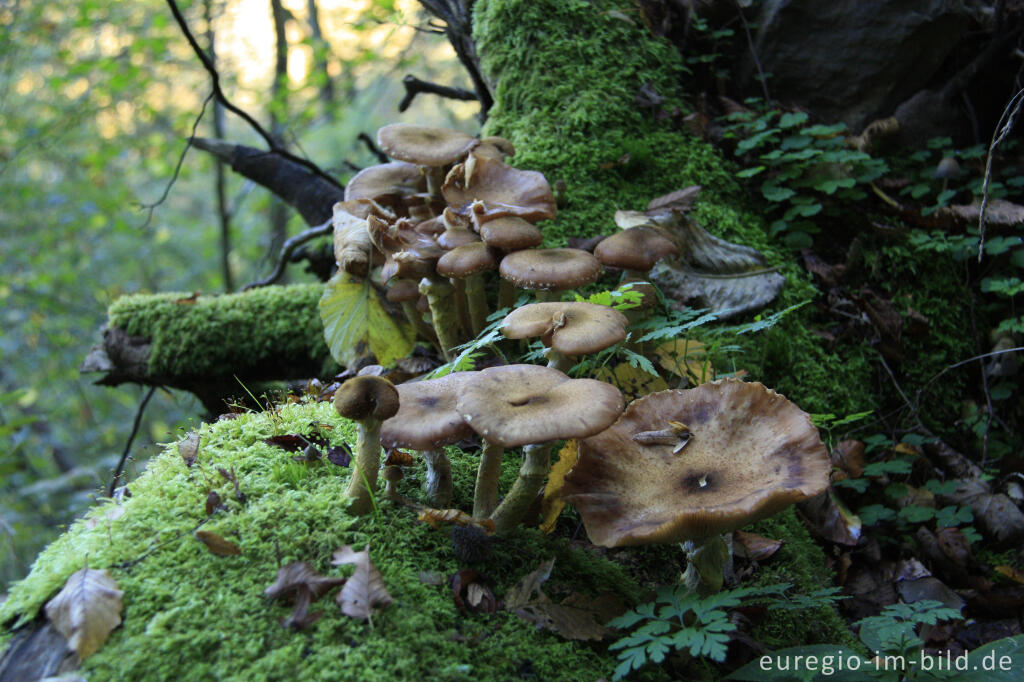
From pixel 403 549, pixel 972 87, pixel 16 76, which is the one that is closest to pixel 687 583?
pixel 403 549

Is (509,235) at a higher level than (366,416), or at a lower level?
higher

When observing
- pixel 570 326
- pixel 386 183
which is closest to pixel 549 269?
pixel 570 326

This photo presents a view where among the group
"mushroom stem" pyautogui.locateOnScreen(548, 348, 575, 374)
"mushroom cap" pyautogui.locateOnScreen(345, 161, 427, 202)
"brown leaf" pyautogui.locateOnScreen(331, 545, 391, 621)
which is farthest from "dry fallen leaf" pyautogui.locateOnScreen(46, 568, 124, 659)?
"mushroom cap" pyautogui.locateOnScreen(345, 161, 427, 202)

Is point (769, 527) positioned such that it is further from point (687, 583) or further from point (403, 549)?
point (403, 549)

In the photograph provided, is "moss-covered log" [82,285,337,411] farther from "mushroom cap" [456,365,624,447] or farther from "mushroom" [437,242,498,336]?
"mushroom cap" [456,365,624,447]

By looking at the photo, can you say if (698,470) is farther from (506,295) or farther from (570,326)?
(506,295)

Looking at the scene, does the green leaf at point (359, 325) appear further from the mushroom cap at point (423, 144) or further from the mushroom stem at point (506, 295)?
the mushroom cap at point (423, 144)
